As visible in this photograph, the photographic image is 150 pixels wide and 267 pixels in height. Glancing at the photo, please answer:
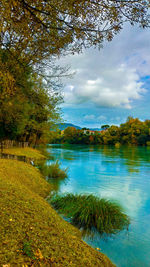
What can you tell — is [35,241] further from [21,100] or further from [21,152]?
[21,152]

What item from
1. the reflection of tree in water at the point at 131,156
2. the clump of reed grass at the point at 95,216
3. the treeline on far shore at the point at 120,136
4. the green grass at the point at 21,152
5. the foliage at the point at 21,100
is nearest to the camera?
the clump of reed grass at the point at 95,216

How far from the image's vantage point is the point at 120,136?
312 ft

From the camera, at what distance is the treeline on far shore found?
3354 inches

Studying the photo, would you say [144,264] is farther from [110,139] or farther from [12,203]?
[110,139]

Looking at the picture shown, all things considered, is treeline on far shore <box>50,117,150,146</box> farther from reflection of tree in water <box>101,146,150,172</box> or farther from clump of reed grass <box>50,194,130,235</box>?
clump of reed grass <box>50,194,130,235</box>

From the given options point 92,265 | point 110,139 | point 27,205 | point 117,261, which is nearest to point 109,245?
point 117,261

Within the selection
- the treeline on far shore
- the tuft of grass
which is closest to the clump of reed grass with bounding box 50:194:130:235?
the tuft of grass

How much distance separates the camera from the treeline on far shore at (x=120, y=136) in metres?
85.2

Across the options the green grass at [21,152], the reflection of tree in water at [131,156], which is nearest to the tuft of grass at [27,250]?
the reflection of tree in water at [131,156]

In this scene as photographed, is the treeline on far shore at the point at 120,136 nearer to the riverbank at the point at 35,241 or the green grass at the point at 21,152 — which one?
the green grass at the point at 21,152

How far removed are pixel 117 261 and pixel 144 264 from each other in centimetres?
62

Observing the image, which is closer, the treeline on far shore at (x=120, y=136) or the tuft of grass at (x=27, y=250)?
the tuft of grass at (x=27, y=250)

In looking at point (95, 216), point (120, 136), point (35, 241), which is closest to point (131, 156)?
point (95, 216)

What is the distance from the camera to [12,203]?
453 cm
